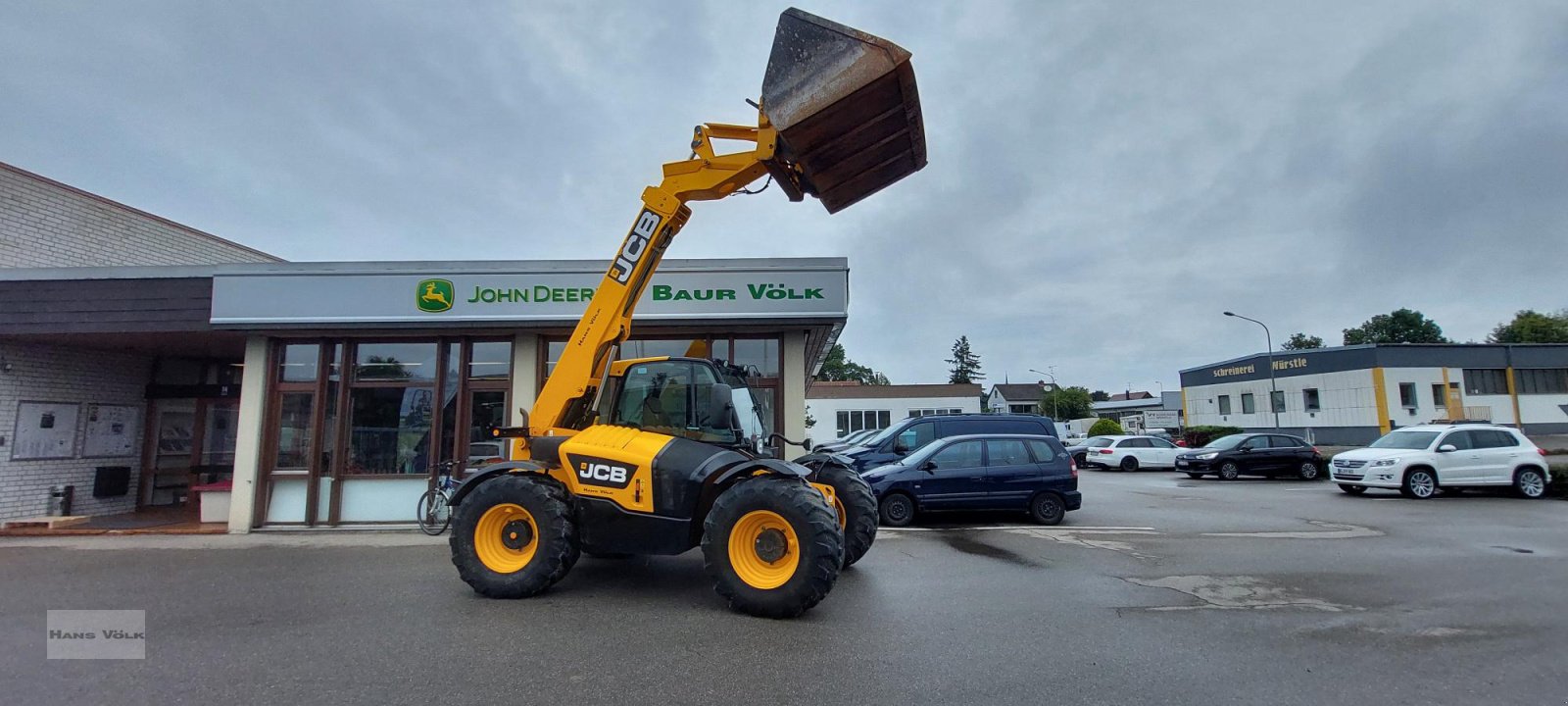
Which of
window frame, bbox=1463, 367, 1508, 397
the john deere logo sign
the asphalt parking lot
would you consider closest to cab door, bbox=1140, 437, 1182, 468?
the asphalt parking lot

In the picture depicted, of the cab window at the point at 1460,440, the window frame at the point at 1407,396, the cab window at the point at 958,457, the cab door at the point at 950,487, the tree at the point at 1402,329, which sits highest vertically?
the tree at the point at 1402,329

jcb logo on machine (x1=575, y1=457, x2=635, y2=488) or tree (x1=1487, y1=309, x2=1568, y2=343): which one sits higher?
tree (x1=1487, y1=309, x2=1568, y2=343)

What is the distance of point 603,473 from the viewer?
5938 mm

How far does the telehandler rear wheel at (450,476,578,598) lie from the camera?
19.4ft

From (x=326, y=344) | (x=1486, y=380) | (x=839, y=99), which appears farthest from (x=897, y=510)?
(x=1486, y=380)

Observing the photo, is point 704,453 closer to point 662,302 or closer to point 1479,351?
point 662,302

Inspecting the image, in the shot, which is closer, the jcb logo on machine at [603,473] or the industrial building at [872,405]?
the jcb logo on machine at [603,473]

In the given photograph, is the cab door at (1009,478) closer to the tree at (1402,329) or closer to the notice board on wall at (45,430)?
the notice board on wall at (45,430)

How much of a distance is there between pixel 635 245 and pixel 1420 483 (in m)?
15.8

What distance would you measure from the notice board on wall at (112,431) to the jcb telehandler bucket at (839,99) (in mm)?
13430

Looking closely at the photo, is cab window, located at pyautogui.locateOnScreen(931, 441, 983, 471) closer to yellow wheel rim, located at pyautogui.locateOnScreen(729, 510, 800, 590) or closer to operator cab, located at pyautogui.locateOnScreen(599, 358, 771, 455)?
operator cab, located at pyautogui.locateOnScreen(599, 358, 771, 455)

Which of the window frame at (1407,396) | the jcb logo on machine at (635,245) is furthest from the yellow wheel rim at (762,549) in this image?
the window frame at (1407,396)

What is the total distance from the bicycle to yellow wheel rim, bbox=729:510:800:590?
616 cm

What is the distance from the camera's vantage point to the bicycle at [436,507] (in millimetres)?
9875
